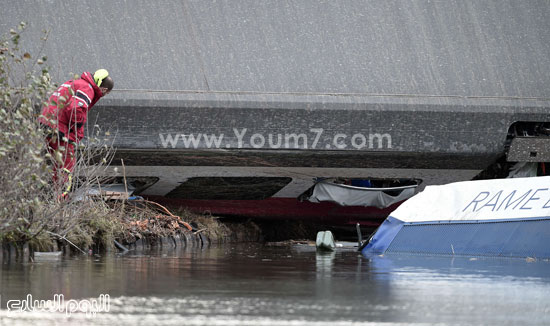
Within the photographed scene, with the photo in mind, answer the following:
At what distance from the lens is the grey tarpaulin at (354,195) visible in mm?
11375

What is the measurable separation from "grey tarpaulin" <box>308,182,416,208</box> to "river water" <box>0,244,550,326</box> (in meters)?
4.24

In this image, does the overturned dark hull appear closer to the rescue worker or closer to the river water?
the rescue worker

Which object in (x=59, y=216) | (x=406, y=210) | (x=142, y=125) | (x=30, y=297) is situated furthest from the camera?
(x=142, y=125)

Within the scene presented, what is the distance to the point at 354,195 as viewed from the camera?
1145cm

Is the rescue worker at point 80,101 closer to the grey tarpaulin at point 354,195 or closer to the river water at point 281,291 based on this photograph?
the river water at point 281,291

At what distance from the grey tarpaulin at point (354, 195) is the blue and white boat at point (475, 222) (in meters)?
2.44

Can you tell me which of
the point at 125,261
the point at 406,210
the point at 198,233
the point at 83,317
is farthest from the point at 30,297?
the point at 198,233

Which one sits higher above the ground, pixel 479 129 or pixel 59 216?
pixel 479 129

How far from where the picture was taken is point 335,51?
10.4 metres

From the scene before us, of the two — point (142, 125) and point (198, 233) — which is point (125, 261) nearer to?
point (142, 125)

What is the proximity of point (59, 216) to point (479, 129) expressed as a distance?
4951 mm

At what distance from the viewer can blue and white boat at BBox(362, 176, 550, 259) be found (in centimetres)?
775

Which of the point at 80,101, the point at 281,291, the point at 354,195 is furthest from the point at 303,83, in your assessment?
the point at 281,291

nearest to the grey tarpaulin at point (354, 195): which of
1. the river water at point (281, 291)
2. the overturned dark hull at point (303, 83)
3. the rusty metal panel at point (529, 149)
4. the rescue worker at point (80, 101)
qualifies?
the overturned dark hull at point (303, 83)
